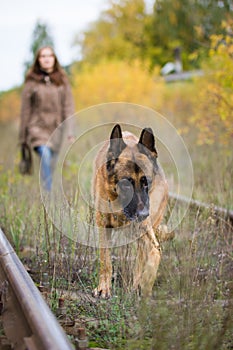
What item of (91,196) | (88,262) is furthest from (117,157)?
(88,262)

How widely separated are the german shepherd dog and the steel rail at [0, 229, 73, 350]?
0.84 metres

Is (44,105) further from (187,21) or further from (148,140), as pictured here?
(187,21)

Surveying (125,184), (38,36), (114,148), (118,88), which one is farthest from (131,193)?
(38,36)

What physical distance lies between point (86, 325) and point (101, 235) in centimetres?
129

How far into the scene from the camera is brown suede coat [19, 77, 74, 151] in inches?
363

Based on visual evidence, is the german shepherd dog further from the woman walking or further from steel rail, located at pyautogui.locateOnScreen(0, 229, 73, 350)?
the woman walking

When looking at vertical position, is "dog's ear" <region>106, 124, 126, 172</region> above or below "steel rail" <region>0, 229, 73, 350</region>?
above

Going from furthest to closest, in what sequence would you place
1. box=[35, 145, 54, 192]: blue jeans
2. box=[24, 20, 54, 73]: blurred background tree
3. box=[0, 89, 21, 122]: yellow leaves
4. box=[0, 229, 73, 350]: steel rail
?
box=[0, 89, 21, 122]: yellow leaves → box=[24, 20, 54, 73]: blurred background tree → box=[35, 145, 54, 192]: blue jeans → box=[0, 229, 73, 350]: steel rail

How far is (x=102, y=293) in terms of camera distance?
4.15m

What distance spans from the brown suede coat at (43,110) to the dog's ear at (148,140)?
4.54 metres

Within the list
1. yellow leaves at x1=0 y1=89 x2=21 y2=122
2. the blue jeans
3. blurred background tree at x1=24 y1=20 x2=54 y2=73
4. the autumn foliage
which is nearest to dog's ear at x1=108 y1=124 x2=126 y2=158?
the blue jeans

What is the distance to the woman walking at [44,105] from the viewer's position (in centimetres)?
916

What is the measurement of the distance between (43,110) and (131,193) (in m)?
5.04

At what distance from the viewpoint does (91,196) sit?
5105 millimetres
